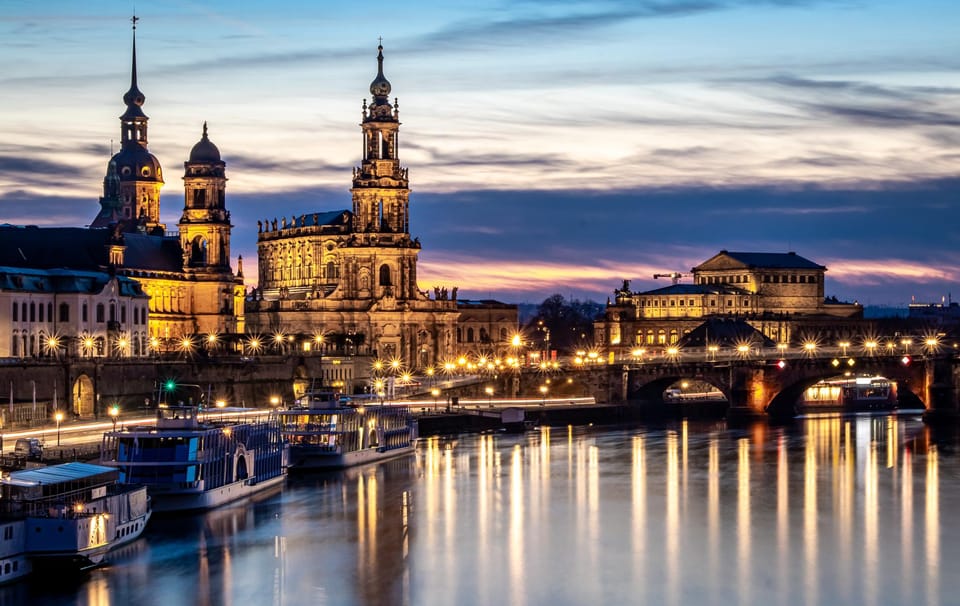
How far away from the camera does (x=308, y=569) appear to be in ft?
189

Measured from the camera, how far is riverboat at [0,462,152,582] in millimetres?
53531

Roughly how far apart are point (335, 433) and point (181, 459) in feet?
65.9

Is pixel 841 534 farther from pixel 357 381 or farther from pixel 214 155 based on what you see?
pixel 214 155

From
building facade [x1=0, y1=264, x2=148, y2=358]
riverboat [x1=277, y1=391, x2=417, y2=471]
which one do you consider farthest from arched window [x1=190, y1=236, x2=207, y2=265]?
riverboat [x1=277, y1=391, x2=417, y2=471]

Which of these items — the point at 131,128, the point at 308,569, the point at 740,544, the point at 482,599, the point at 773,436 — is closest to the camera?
the point at 482,599

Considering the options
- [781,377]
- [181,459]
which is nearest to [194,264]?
[781,377]

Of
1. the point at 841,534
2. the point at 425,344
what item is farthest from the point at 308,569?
the point at 425,344

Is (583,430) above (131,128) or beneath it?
beneath

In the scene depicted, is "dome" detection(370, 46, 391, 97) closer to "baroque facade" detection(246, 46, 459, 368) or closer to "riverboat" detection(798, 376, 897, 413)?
"baroque facade" detection(246, 46, 459, 368)

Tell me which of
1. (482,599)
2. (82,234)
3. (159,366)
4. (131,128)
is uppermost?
(131,128)

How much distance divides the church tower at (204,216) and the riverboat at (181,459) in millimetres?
78710

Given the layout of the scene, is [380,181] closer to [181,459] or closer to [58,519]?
[181,459]

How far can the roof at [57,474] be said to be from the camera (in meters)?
55.5

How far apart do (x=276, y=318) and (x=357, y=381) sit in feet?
75.2
